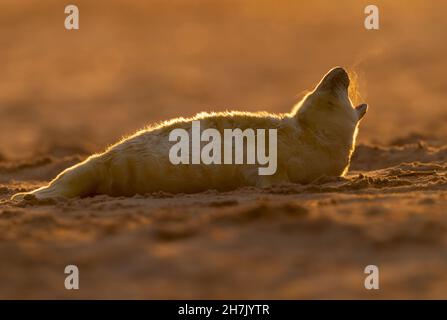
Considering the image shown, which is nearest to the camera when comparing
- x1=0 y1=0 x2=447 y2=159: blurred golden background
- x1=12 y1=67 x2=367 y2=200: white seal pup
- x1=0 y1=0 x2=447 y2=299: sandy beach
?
x1=0 y1=0 x2=447 y2=299: sandy beach

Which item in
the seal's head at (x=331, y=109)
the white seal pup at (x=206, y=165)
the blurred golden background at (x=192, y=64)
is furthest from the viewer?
the blurred golden background at (x=192, y=64)

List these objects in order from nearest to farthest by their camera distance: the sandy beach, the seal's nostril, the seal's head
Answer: the sandy beach → the seal's head → the seal's nostril

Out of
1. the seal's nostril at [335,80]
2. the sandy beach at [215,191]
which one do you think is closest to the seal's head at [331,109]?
the seal's nostril at [335,80]

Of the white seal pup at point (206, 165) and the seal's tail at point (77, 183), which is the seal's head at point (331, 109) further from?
the seal's tail at point (77, 183)

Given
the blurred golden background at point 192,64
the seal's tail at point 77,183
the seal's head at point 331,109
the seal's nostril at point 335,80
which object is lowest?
the seal's tail at point 77,183

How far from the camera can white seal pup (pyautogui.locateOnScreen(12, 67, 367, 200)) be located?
8617 mm

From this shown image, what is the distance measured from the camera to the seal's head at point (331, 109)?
30.6ft

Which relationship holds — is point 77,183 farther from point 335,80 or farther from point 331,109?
point 335,80

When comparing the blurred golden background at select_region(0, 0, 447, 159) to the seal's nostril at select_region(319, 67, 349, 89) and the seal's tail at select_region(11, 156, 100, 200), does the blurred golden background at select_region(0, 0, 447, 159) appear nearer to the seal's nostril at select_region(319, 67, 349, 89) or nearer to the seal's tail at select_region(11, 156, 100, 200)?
the seal's nostril at select_region(319, 67, 349, 89)

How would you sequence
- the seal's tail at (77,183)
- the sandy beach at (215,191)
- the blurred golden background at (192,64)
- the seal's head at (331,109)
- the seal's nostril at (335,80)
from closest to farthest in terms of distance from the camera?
1. the sandy beach at (215,191)
2. the seal's tail at (77,183)
3. the seal's head at (331,109)
4. the seal's nostril at (335,80)
5. the blurred golden background at (192,64)

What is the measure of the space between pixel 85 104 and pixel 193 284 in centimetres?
1947

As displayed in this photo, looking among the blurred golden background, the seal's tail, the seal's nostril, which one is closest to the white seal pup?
the seal's tail

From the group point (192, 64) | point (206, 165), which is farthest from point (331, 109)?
point (192, 64)
